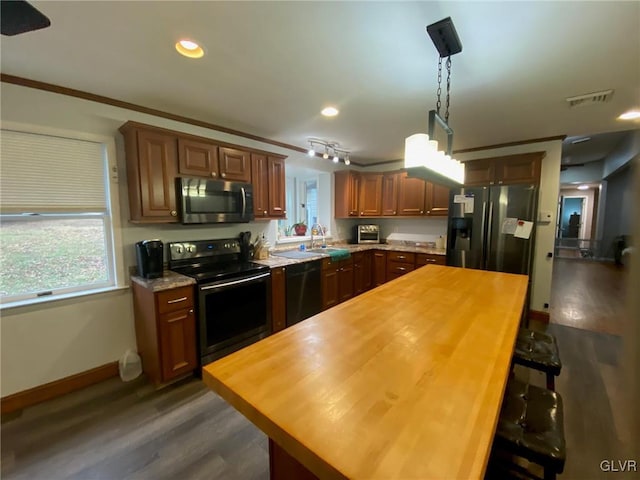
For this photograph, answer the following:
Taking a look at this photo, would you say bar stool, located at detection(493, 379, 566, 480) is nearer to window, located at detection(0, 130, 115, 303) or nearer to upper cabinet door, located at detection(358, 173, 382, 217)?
window, located at detection(0, 130, 115, 303)

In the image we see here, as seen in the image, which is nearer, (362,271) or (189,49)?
(189,49)

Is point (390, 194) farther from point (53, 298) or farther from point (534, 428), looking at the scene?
point (53, 298)

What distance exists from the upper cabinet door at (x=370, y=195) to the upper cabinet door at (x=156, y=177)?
3.09 meters

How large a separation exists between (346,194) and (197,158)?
100 inches

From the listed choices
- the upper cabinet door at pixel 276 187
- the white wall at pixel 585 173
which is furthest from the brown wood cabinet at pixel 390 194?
the white wall at pixel 585 173

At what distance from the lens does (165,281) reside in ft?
7.44

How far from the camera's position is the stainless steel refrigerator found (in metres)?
3.32

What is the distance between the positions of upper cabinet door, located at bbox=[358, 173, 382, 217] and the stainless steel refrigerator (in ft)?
4.10

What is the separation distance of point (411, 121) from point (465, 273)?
1586 mm

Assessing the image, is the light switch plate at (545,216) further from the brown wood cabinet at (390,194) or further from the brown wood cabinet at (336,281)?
the brown wood cabinet at (336,281)

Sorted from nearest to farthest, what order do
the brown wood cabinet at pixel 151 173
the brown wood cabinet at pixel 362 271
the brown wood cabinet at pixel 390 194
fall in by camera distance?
the brown wood cabinet at pixel 151 173 → the brown wood cabinet at pixel 362 271 → the brown wood cabinet at pixel 390 194

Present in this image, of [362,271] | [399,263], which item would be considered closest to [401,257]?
[399,263]

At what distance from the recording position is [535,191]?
10.8ft

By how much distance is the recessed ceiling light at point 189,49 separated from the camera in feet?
5.22
